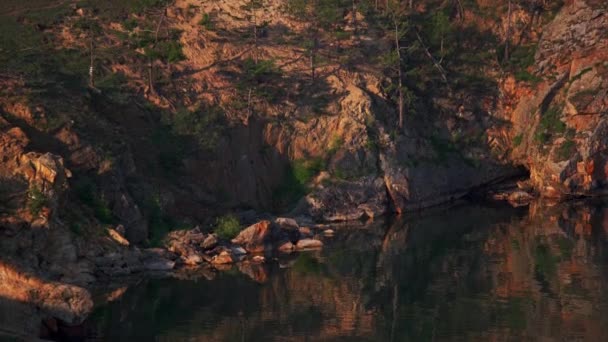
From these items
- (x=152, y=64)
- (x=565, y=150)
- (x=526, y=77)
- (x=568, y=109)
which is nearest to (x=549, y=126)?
(x=568, y=109)

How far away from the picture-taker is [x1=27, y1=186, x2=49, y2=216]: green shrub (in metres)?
42.9

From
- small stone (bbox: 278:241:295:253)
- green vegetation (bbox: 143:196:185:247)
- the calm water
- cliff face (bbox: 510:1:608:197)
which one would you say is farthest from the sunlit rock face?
cliff face (bbox: 510:1:608:197)

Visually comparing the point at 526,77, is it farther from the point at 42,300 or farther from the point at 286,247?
the point at 42,300

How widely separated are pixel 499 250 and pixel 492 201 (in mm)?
17044

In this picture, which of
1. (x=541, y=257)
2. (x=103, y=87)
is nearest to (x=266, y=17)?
(x=103, y=87)

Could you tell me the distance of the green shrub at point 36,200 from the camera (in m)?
42.9

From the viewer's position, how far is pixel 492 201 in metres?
67.5

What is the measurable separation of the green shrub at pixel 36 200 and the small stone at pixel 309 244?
15.1 m

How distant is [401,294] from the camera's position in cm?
4222

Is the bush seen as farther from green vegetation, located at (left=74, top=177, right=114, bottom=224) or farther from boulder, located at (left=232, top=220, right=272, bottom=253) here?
green vegetation, located at (left=74, top=177, right=114, bottom=224)

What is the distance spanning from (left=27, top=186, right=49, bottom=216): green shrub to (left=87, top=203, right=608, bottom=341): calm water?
18.2 ft

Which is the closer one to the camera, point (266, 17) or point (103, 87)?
point (103, 87)

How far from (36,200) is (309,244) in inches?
633

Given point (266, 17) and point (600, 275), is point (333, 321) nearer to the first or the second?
point (600, 275)
